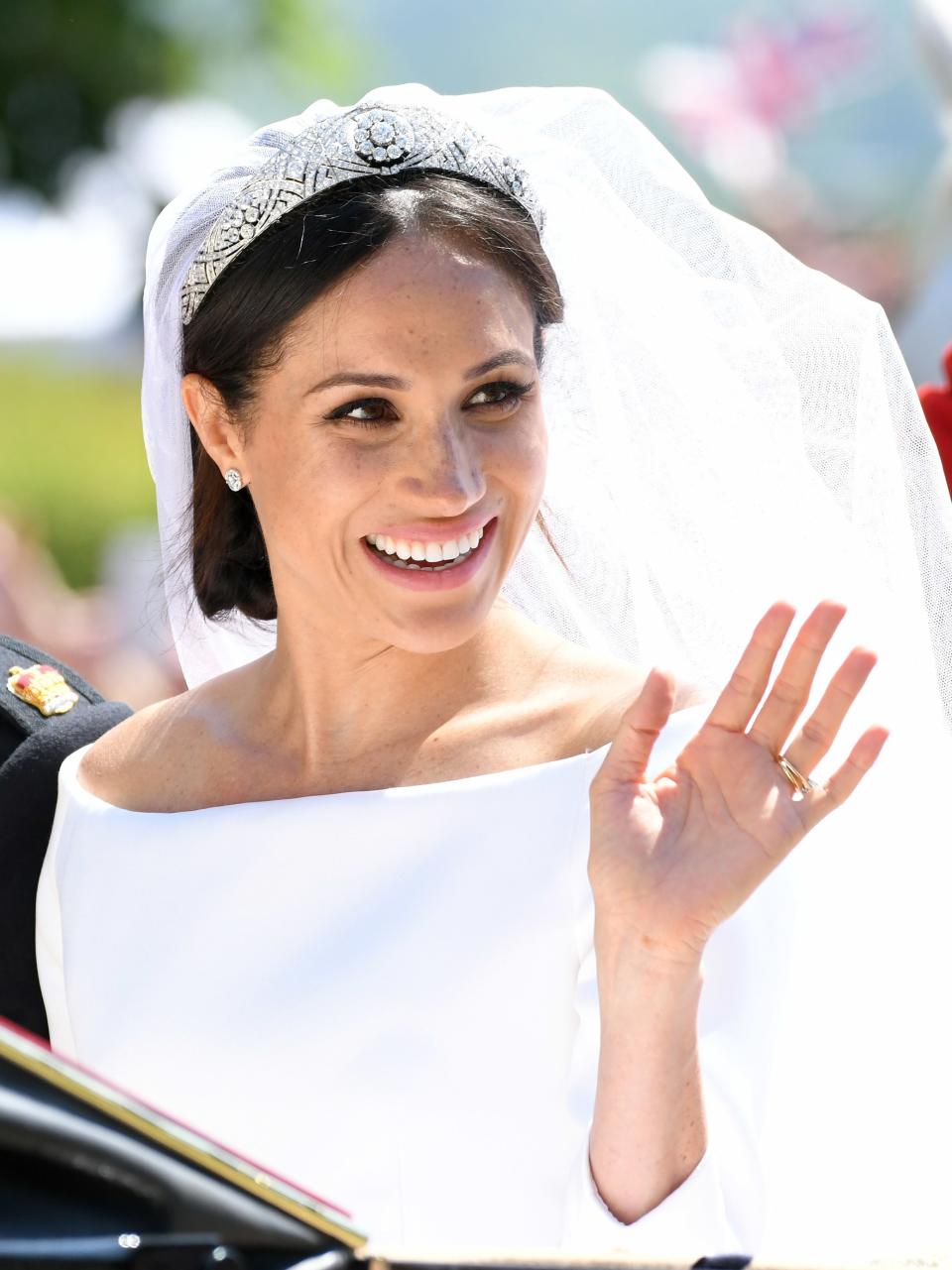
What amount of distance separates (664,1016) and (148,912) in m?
0.84

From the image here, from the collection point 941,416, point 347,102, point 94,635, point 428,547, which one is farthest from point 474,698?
point 347,102

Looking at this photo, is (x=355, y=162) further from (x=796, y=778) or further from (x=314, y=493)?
(x=796, y=778)

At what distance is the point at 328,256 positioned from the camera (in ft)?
6.93

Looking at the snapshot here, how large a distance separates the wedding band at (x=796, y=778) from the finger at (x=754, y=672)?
0.19ft

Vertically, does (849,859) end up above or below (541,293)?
below

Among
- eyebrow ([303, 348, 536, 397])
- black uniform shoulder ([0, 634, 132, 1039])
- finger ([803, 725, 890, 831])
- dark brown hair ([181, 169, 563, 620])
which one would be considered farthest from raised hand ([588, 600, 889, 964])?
black uniform shoulder ([0, 634, 132, 1039])

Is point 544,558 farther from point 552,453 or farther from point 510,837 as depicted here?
point 510,837

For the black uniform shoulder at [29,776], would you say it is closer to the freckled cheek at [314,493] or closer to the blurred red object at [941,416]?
the freckled cheek at [314,493]

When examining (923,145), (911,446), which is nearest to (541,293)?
(911,446)

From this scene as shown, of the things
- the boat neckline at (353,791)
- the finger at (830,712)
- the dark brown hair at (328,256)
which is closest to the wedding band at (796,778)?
the finger at (830,712)

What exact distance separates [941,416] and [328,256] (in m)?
1.20

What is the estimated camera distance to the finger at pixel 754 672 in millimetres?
1647

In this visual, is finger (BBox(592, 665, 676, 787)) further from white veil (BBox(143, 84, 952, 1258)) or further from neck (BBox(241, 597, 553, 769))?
neck (BBox(241, 597, 553, 769))

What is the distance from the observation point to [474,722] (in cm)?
219
